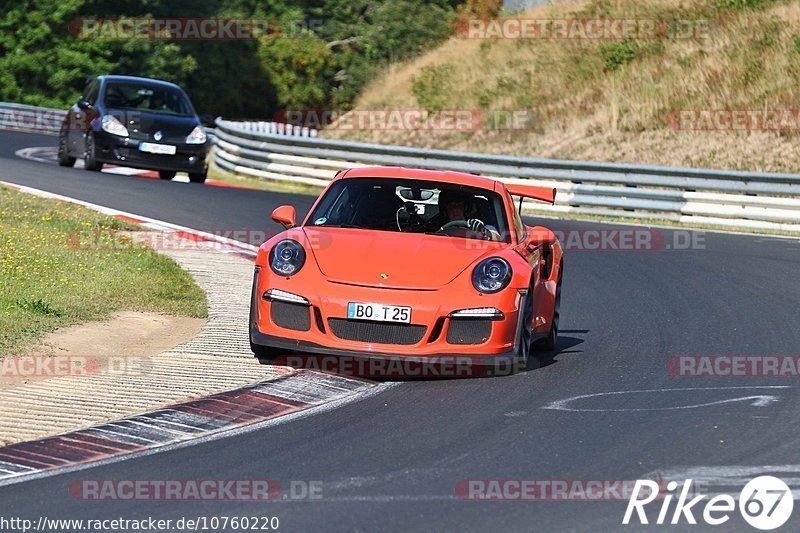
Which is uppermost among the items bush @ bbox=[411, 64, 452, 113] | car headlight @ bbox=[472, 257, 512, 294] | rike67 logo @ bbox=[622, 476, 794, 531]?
bush @ bbox=[411, 64, 452, 113]

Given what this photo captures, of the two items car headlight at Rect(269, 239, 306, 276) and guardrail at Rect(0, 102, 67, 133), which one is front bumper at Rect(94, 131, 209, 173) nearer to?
car headlight at Rect(269, 239, 306, 276)

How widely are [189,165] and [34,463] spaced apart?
58.0ft

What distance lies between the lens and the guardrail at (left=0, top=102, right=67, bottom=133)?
1660 inches

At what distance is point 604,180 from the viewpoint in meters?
23.0

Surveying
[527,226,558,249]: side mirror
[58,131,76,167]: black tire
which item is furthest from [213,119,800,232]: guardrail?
[527,226,558,249]: side mirror

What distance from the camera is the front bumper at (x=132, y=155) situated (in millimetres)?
23141

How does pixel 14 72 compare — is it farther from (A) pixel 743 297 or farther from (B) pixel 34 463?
(B) pixel 34 463

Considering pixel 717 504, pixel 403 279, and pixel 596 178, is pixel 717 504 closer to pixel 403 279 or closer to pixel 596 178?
pixel 403 279

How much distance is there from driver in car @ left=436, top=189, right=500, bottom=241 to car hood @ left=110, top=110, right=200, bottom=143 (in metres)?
14.0

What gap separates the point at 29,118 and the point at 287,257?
116 ft

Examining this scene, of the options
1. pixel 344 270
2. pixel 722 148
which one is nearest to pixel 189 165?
pixel 722 148

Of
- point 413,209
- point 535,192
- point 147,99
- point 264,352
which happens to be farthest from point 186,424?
point 147,99

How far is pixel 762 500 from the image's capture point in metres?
5.91

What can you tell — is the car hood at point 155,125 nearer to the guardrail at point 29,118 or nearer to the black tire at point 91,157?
the black tire at point 91,157
